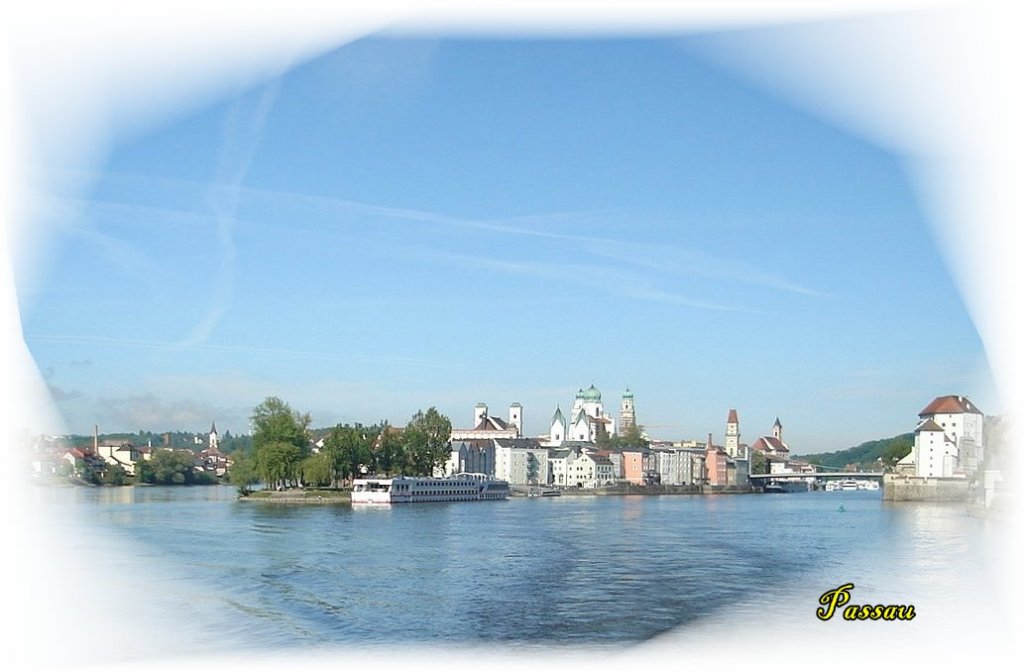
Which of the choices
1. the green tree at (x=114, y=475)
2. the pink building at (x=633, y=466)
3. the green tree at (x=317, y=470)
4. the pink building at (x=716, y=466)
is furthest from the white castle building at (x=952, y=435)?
the pink building at (x=716, y=466)

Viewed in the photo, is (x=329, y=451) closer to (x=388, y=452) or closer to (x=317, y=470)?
(x=317, y=470)

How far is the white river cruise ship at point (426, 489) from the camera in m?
18.0

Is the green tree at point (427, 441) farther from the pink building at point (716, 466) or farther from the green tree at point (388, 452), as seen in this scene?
the pink building at point (716, 466)

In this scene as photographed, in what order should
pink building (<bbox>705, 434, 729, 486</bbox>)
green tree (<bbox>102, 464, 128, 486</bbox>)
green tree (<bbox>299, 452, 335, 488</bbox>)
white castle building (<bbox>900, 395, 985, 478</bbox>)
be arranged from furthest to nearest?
pink building (<bbox>705, 434, 729, 486</bbox>), green tree (<bbox>299, 452, 335, 488</bbox>), green tree (<bbox>102, 464, 128, 486</bbox>), white castle building (<bbox>900, 395, 985, 478</bbox>)

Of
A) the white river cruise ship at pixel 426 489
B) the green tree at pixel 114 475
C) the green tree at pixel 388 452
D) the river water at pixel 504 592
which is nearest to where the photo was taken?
the river water at pixel 504 592

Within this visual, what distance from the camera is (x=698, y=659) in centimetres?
370

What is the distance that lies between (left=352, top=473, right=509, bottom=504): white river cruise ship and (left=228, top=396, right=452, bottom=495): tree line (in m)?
0.52

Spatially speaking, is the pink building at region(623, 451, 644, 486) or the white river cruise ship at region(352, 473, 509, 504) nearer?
the white river cruise ship at region(352, 473, 509, 504)

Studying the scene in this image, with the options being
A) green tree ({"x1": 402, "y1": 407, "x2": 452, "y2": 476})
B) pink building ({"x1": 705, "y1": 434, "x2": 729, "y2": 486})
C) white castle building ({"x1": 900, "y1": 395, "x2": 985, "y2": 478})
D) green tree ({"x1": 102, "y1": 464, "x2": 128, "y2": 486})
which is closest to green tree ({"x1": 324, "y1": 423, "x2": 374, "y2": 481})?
green tree ({"x1": 402, "y1": 407, "x2": 452, "y2": 476})

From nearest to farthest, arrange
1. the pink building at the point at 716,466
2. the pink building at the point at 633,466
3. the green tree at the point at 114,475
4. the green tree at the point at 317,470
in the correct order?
1. the green tree at the point at 114,475
2. the green tree at the point at 317,470
3. the pink building at the point at 633,466
4. the pink building at the point at 716,466

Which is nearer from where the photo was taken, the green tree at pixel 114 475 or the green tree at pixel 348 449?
the green tree at pixel 114 475

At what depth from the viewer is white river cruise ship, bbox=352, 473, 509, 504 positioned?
59.0 ft

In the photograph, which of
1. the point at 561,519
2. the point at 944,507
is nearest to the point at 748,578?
the point at 944,507

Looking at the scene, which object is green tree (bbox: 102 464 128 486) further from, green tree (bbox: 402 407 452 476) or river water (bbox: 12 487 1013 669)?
green tree (bbox: 402 407 452 476)
